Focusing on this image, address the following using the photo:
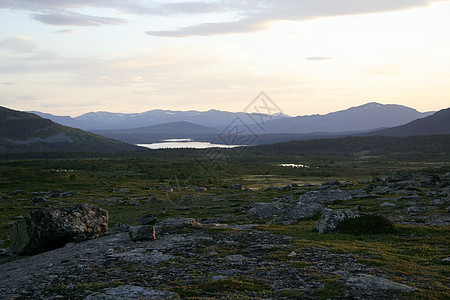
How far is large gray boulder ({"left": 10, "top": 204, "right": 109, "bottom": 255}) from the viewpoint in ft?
69.5

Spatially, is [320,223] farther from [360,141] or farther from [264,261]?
[360,141]

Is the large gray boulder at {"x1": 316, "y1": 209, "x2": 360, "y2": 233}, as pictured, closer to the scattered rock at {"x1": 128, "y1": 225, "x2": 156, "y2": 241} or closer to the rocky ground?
the rocky ground

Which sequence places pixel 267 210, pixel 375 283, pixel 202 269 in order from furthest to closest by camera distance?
pixel 267 210, pixel 202 269, pixel 375 283

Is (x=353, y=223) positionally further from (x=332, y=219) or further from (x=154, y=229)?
(x=154, y=229)

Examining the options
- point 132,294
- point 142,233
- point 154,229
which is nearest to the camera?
point 132,294

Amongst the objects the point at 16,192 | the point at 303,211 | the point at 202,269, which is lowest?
the point at 16,192

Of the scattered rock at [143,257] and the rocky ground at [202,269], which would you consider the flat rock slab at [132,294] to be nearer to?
the rocky ground at [202,269]

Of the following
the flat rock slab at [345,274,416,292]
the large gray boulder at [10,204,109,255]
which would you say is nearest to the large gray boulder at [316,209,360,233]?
the flat rock slab at [345,274,416,292]

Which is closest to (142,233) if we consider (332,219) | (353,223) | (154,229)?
(154,229)

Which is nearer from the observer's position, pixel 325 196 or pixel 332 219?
pixel 332 219

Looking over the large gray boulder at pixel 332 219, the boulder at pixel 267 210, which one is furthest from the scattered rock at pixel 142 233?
the boulder at pixel 267 210

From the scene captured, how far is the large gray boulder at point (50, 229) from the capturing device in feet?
69.5

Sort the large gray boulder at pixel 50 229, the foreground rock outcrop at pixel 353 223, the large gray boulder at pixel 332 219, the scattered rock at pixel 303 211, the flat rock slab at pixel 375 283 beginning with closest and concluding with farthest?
the flat rock slab at pixel 375 283 → the large gray boulder at pixel 50 229 → the foreground rock outcrop at pixel 353 223 → the large gray boulder at pixel 332 219 → the scattered rock at pixel 303 211

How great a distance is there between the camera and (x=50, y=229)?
843 inches
